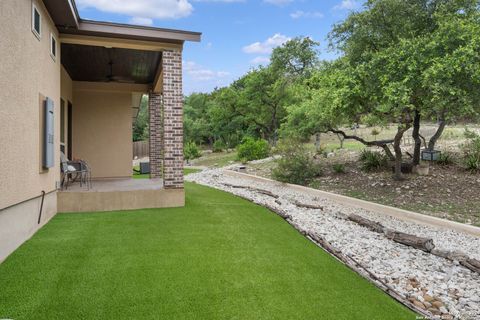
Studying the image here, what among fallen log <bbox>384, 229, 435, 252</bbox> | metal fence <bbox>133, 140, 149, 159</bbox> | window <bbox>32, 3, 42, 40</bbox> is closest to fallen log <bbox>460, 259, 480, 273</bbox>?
fallen log <bbox>384, 229, 435, 252</bbox>

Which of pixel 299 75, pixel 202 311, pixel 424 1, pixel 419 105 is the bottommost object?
pixel 202 311

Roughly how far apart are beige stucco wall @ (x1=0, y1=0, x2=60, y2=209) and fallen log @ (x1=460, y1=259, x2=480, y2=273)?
19.4ft

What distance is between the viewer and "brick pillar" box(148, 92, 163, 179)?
11374 millimetres

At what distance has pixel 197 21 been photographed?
1026 inches

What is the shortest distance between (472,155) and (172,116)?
28.6ft

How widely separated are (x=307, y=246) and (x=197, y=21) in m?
24.0

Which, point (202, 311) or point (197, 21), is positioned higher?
point (197, 21)

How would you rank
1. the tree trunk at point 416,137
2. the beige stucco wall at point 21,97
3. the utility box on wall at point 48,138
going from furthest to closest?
the tree trunk at point 416,137 < the utility box on wall at point 48,138 < the beige stucco wall at point 21,97

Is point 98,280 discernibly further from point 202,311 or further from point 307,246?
point 307,246

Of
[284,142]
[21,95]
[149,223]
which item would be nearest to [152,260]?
[149,223]

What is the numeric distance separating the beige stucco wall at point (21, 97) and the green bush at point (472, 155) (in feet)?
35.3

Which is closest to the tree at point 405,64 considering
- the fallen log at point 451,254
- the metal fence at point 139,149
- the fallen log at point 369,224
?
the fallen log at point 369,224

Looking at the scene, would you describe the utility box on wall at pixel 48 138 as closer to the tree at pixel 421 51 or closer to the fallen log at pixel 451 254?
the fallen log at pixel 451 254

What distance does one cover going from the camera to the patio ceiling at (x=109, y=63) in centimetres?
827
